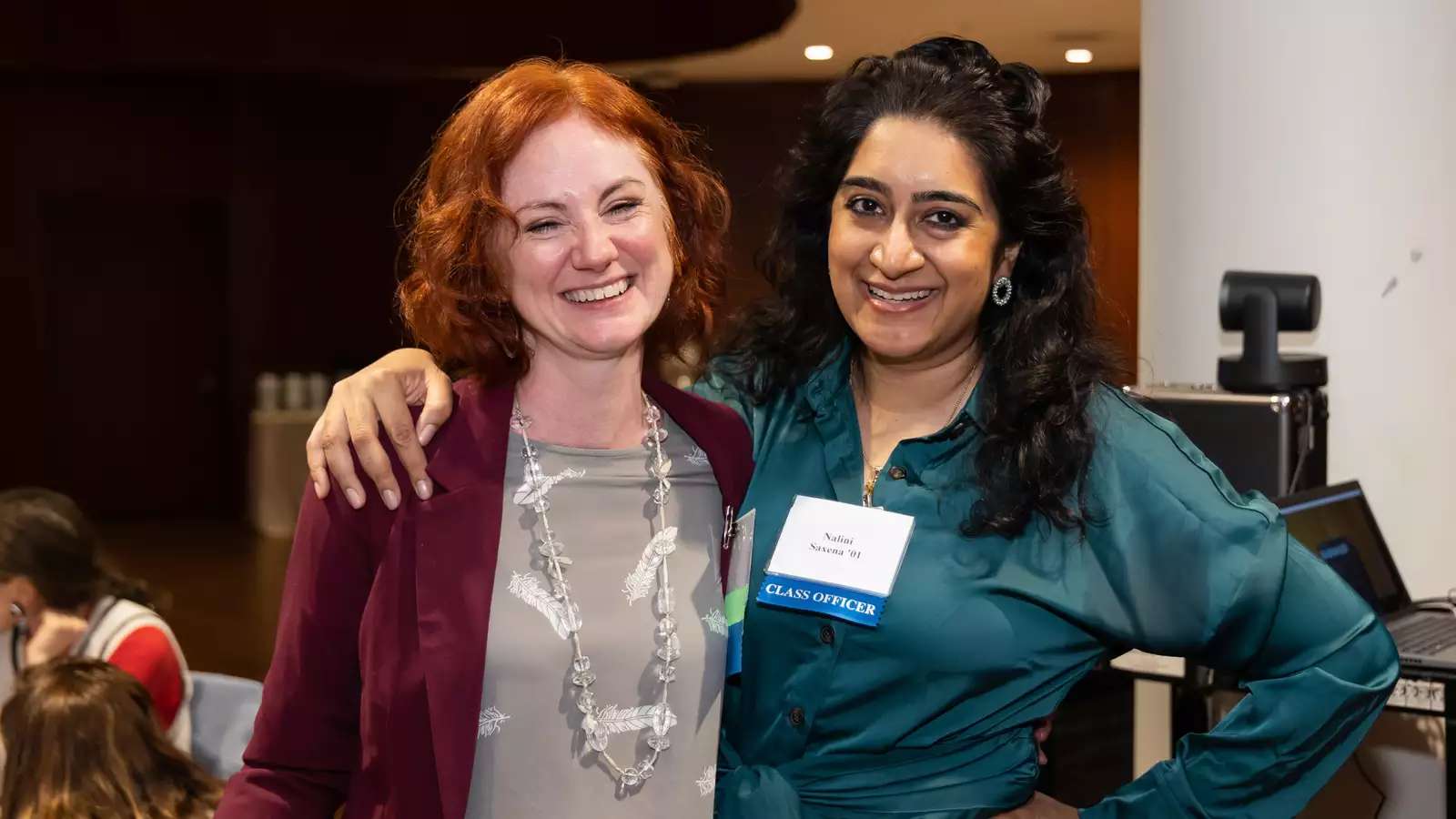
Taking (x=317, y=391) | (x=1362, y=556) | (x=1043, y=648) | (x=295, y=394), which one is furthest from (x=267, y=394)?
(x=1043, y=648)

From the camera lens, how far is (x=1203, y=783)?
173 centimetres

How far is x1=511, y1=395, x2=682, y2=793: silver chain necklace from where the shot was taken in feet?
4.93

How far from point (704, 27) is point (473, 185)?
7626 millimetres

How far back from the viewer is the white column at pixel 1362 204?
308 centimetres

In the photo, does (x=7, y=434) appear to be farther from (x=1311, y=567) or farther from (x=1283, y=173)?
(x=1311, y=567)

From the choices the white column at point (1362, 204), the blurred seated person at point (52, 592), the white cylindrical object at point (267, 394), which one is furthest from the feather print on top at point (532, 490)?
the white cylindrical object at point (267, 394)

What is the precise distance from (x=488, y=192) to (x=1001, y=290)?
619 millimetres

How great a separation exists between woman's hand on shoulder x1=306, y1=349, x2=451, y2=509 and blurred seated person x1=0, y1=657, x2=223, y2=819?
1.31m

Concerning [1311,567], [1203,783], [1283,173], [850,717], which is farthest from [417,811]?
[1283,173]

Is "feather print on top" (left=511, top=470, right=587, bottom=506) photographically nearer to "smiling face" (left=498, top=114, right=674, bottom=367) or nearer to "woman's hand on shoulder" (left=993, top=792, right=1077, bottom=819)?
"smiling face" (left=498, top=114, right=674, bottom=367)

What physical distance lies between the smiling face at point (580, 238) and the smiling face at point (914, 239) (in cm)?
29

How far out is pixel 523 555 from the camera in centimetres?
153

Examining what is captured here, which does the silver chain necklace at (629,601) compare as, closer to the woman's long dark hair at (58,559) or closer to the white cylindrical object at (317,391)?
the woman's long dark hair at (58,559)

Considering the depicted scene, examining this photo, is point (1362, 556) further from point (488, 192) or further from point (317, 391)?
point (317, 391)
